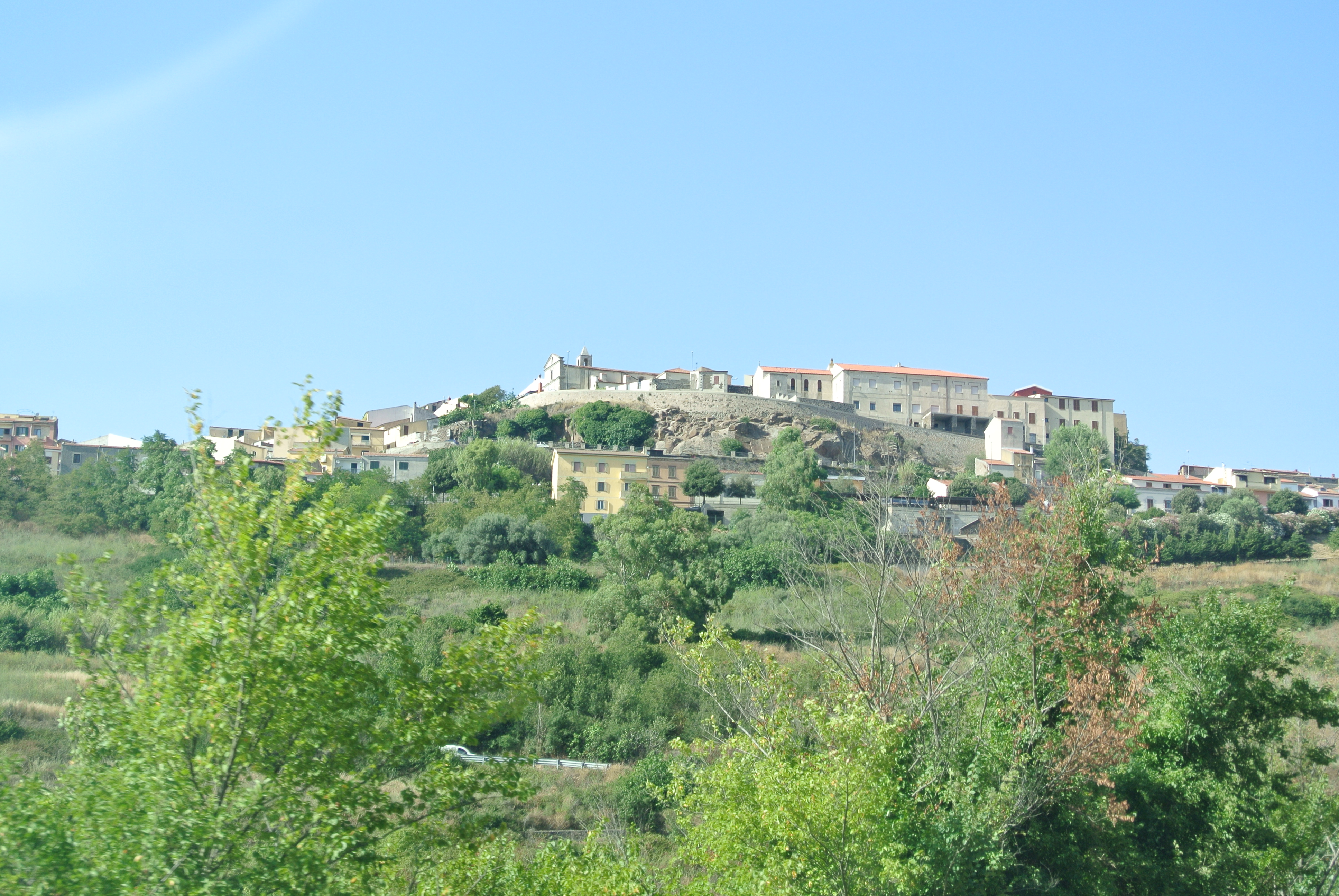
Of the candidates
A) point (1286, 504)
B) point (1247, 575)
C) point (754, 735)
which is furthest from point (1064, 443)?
point (754, 735)

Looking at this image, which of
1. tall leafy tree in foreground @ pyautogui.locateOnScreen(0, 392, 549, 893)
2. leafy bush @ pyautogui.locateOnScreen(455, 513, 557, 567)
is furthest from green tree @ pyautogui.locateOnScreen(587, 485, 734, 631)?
tall leafy tree in foreground @ pyautogui.locateOnScreen(0, 392, 549, 893)

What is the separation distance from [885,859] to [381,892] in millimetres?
4870

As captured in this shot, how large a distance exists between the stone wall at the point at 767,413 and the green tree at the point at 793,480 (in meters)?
11.3

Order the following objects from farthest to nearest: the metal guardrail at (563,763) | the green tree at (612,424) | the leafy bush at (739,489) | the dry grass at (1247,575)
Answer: the green tree at (612,424)
the leafy bush at (739,489)
the dry grass at (1247,575)
the metal guardrail at (563,763)

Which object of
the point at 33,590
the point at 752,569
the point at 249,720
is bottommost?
the point at 33,590

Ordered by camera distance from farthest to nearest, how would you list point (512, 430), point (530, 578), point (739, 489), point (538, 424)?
point (512, 430) → point (538, 424) → point (739, 489) → point (530, 578)

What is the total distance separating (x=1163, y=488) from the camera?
259ft

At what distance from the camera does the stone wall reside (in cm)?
8369

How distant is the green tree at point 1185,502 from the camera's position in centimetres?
7444

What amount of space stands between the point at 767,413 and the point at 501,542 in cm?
3231

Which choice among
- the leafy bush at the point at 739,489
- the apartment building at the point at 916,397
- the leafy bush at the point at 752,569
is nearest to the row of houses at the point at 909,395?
the apartment building at the point at 916,397

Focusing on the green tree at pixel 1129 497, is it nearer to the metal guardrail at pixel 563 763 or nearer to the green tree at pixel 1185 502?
the green tree at pixel 1185 502

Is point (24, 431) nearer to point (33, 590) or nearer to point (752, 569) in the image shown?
point (33, 590)

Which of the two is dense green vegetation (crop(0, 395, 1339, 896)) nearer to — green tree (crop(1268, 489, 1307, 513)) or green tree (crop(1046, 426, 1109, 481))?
green tree (crop(1046, 426, 1109, 481))
